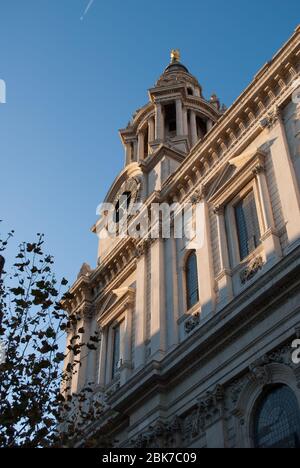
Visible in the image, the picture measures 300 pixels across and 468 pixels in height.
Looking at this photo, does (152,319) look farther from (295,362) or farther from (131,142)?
(131,142)

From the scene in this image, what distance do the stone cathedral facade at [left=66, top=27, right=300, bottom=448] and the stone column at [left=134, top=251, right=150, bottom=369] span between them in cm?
6

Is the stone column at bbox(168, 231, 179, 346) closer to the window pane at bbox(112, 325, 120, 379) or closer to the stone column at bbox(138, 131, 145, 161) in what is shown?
the window pane at bbox(112, 325, 120, 379)

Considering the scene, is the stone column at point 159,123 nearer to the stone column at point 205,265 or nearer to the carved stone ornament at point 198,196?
the carved stone ornament at point 198,196

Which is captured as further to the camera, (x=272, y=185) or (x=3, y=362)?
(x=272, y=185)

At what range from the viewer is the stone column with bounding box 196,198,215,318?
65.5 feet

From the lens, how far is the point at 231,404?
17.2 meters

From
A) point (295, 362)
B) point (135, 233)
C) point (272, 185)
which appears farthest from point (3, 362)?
point (135, 233)

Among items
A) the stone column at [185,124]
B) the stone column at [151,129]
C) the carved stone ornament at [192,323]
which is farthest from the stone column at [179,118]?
the carved stone ornament at [192,323]

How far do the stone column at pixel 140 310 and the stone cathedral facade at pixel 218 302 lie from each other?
0.18 ft

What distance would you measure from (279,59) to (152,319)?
9030 mm

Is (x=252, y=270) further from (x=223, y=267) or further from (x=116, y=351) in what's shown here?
(x=116, y=351)

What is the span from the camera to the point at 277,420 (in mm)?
16031

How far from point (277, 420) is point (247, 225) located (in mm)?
6390

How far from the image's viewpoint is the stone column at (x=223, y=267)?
1948cm
